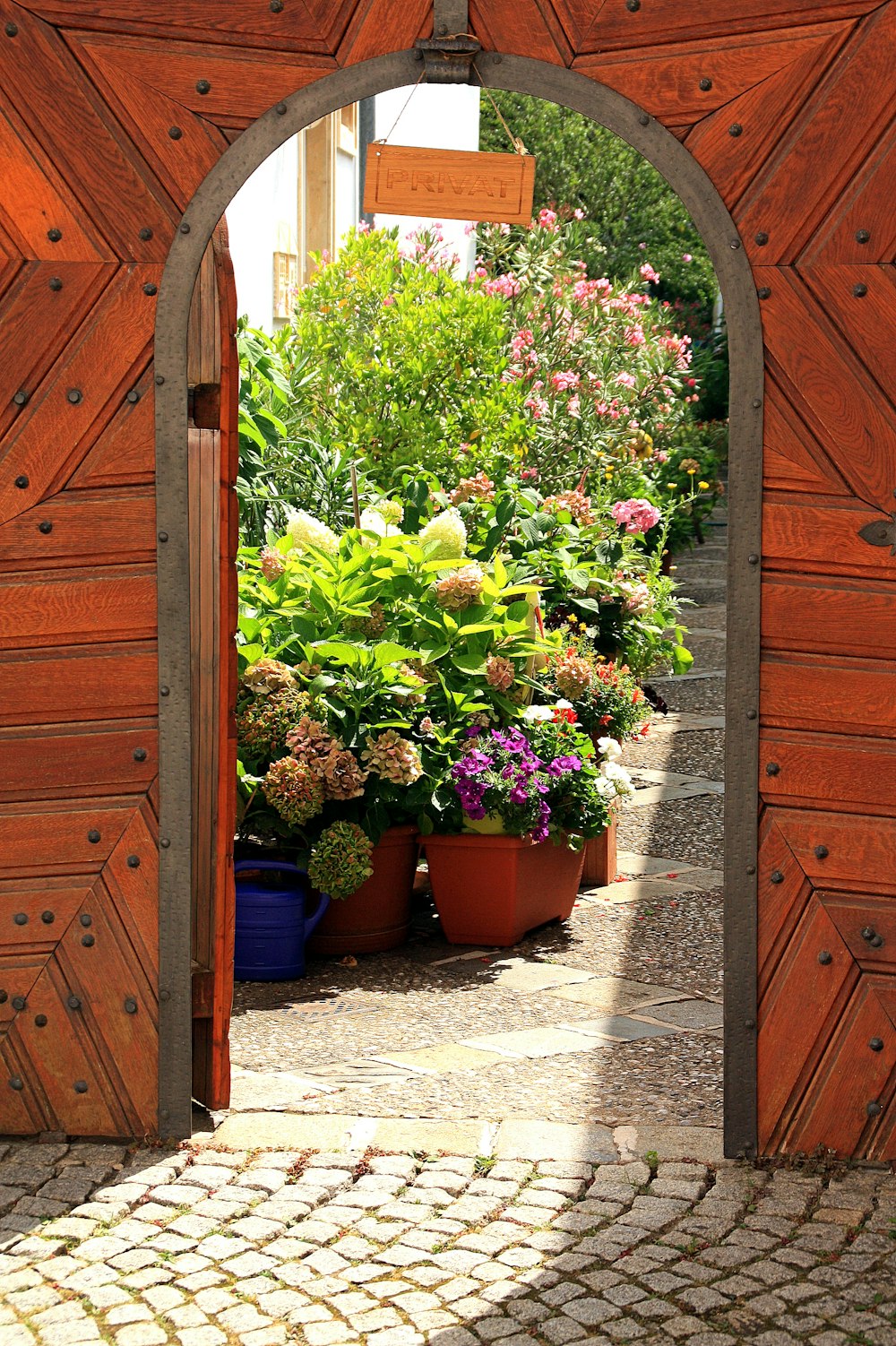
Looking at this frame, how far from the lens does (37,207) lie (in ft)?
11.7

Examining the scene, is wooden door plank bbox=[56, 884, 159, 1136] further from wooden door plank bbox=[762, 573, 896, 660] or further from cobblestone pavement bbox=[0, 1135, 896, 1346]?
wooden door plank bbox=[762, 573, 896, 660]

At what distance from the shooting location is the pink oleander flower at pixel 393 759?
198 inches

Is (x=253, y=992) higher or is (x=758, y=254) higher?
(x=758, y=254)

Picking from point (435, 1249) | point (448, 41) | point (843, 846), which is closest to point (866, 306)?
→ point (448, 41)

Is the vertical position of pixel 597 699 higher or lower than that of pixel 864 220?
lower

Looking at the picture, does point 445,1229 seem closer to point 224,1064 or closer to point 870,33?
point 224,1064

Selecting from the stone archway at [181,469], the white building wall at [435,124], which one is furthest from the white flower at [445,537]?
the white building wall at [435,124]

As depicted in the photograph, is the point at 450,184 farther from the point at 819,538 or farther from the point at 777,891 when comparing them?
the point at 777,891

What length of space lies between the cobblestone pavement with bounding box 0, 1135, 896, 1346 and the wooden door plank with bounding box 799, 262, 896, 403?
5.93ft

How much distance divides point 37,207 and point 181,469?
0.67 meters

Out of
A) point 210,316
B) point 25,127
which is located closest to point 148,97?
point 25,127

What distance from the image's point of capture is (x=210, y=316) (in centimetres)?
386

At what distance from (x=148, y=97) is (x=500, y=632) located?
7.95 ft

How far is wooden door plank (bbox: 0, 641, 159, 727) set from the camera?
3686 mm
